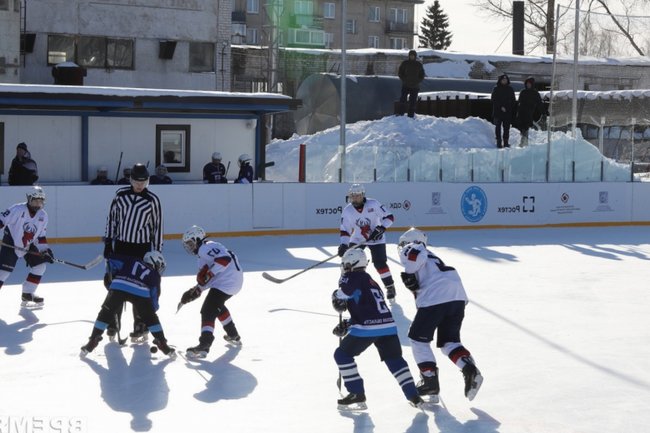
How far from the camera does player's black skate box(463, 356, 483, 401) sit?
741cm

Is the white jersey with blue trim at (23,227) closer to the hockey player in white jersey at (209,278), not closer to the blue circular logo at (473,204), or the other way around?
the hockey player in white jersey at (209,278)

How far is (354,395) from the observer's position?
24.1 ft

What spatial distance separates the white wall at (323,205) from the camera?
16.9 metres

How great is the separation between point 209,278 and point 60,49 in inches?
781

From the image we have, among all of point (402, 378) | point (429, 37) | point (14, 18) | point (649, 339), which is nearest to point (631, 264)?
point (649, 339)

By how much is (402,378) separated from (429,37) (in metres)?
76.0

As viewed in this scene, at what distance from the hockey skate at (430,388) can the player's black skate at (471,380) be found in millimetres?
206

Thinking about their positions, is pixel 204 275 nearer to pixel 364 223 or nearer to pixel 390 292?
pixel 364 223

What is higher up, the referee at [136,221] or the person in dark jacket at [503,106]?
the person in dark jacket at [503,106]

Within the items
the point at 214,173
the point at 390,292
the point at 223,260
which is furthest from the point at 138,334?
the point at 214,173

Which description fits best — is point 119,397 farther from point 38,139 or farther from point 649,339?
point 38,139

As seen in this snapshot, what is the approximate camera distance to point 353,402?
7.34 metres

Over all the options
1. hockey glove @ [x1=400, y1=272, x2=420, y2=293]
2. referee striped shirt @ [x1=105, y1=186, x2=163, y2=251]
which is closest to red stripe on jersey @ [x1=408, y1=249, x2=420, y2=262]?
hockey glove @ [x1=400, y1=272, x2=420, y2=293]

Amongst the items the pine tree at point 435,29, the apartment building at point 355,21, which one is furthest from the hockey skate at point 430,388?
the pine tree at point 435,29
